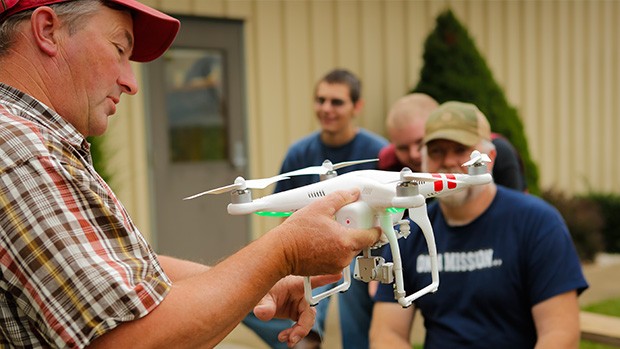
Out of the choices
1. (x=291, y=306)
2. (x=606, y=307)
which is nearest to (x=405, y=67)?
(x=606, y=307)

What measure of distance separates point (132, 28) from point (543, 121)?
8.31m

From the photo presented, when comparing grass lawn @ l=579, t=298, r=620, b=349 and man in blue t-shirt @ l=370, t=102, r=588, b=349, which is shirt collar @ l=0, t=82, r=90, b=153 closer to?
man in blue t-shirt @ l=370, t=102, r=588, b=349

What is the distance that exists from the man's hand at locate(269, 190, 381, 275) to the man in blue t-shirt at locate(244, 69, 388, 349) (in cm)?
273

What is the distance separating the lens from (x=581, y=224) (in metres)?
8.23

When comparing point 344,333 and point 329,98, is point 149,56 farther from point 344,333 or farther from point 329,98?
point 329,98

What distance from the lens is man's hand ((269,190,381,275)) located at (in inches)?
52.7

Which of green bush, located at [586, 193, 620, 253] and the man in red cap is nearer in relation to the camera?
the man in red cap

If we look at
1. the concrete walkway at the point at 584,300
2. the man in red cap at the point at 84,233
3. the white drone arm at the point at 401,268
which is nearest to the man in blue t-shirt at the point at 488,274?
the white drone arm at the point at 401,268

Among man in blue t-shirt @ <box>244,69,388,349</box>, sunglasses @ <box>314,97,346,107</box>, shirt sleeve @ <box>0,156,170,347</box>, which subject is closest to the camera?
shirt sleeve @ <box>0,156,170,347</box>

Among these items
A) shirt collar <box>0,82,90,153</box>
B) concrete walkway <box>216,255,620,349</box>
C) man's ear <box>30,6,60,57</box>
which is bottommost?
concrete walkway <box>216,255,620,349</box>

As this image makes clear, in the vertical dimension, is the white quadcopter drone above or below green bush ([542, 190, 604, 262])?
above

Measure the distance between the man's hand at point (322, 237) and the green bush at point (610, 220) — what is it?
863 centimetres

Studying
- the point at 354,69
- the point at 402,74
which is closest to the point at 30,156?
the point at 354,69

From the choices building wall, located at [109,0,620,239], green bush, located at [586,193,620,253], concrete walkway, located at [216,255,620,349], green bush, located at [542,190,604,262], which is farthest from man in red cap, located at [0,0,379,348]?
green bush, located at [586,193,620,253]
